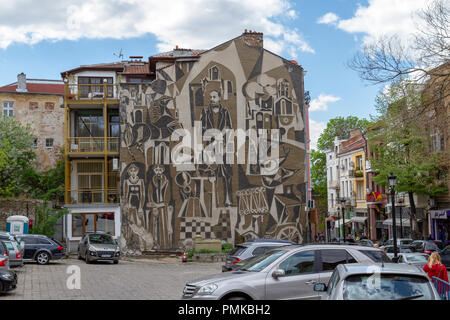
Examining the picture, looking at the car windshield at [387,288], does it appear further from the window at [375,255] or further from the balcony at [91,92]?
the balcony at [91,92]

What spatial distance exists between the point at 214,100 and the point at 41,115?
17.7 meters

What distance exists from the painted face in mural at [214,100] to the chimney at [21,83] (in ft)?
66.8

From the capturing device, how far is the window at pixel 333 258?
11.5m

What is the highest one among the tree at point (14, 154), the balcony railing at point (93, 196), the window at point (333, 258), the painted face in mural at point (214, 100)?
the painted face in mural at point (214, 100)

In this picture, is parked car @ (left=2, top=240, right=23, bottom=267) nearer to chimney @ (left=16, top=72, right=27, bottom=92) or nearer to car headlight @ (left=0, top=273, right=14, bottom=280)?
car headlight @ (left=0, top=273, right=14, bottom=280)

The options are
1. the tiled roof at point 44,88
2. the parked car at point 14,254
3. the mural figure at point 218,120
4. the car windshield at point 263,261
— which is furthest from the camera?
the tiled roof at point 44,88

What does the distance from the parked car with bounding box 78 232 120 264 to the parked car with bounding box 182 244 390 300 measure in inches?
724

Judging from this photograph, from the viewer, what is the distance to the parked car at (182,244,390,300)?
10.3 meters

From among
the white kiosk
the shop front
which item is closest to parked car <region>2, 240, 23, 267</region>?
the white kiosk

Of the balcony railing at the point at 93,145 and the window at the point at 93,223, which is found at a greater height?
the balcony railing at the point at 93,145

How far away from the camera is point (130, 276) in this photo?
74.3 ft

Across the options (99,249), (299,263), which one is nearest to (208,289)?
(299,263)

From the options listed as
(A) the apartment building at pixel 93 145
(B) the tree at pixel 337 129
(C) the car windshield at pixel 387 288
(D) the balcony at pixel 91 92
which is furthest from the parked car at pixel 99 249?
(B) the tree at pixel 337 129

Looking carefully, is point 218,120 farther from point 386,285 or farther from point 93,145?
point 386,285
